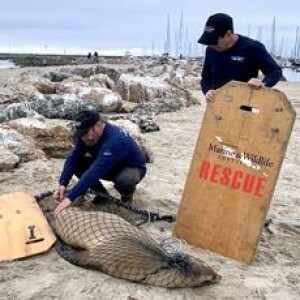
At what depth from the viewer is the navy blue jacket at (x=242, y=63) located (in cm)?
513

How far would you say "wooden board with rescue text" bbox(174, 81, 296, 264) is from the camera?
4.82m

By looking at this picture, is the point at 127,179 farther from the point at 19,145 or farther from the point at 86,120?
the point at 19,145

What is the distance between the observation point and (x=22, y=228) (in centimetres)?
504

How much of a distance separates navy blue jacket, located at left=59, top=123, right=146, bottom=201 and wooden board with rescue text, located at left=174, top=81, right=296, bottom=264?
72 centimetres

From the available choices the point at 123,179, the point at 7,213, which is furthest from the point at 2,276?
the point at 123,179

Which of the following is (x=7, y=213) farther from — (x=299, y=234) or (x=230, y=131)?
(x=299, y=234)

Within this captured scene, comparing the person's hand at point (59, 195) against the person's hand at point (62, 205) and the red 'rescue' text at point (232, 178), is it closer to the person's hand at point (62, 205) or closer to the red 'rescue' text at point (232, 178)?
the person's hand at point (62, 205)

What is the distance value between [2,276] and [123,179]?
1807 mm

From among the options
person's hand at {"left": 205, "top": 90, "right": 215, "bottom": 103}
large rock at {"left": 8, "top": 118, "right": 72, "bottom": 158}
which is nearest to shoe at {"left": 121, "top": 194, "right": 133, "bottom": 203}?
person's hand at {"left": 205, "top": 90, "right": 215, "bottom": 103}

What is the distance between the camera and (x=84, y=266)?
14.8 ft

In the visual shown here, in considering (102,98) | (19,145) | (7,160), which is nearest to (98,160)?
(7,160)

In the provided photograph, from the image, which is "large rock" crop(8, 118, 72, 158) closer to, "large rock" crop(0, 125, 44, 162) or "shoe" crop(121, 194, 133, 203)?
"large rock" crop(0, 125, 44, 162)

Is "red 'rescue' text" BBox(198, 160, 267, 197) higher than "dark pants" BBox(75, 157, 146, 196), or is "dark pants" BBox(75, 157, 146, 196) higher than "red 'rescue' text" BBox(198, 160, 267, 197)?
"red 'rescue' text" BBox(198, 160, 267, 197)

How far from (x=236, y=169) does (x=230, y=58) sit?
99cm
